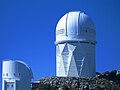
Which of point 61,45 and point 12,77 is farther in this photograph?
point 61,45

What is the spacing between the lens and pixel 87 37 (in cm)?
9988

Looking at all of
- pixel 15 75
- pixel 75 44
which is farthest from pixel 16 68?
pixel 75 44

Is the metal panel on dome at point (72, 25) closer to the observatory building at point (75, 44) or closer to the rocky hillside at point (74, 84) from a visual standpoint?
the observatory building at point (75, 44)

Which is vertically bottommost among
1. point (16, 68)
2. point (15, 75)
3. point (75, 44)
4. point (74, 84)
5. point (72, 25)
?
point (74, 84)

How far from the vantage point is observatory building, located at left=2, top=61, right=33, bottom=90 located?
7456cm

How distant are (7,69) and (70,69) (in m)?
26.3

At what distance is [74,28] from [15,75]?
90.7 feet

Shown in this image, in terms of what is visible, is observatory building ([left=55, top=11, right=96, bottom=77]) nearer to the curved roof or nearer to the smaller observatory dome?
the smaller observatory dome

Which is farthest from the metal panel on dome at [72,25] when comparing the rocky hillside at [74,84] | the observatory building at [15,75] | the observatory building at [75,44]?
the observatory building at [15,75]

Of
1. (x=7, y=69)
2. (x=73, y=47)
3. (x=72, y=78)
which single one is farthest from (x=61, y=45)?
(x=7, y=69)

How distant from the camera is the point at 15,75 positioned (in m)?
74.7

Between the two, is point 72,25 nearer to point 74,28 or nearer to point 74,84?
point 74,28

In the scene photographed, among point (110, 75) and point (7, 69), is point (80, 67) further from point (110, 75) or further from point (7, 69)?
point (7, 69)

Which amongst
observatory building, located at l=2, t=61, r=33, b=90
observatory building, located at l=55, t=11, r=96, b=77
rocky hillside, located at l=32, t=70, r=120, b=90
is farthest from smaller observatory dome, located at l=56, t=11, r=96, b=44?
observatory building, located at l=2, t=61, r=33, b=90
